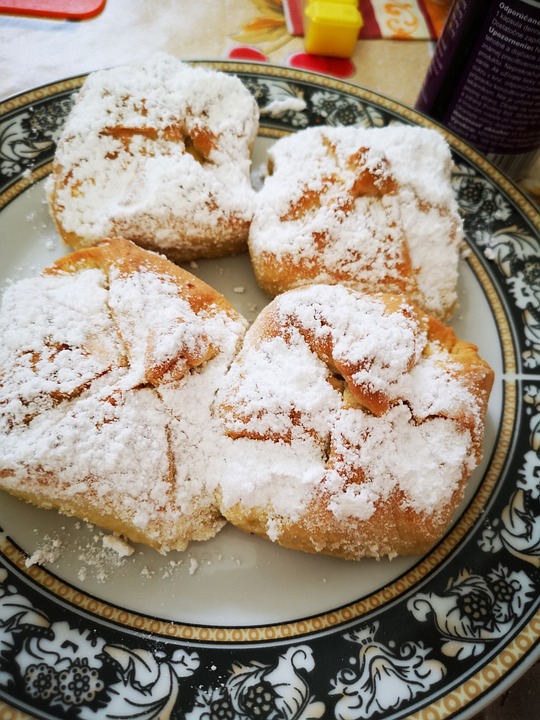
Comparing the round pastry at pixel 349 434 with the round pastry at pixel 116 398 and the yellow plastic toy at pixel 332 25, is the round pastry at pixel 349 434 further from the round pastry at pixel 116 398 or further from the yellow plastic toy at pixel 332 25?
the yellow plastic toy at pixel 332 25

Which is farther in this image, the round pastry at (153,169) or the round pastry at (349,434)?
the round pastry at (153,169)

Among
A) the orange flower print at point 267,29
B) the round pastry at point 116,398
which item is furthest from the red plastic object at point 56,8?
the round pastry at point 116,398

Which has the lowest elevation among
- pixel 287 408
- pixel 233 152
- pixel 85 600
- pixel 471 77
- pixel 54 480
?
pixel 85 600


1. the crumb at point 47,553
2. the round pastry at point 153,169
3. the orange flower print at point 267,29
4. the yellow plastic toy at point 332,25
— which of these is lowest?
the crumb at point 47,553

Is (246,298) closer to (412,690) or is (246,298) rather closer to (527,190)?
(412,690)

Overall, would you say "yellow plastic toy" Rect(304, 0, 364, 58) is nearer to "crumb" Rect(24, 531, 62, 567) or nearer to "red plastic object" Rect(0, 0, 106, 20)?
"red plastic object" Rect(0, 0, 106, 20)

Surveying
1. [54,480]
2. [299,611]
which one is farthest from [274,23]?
[299,611]
